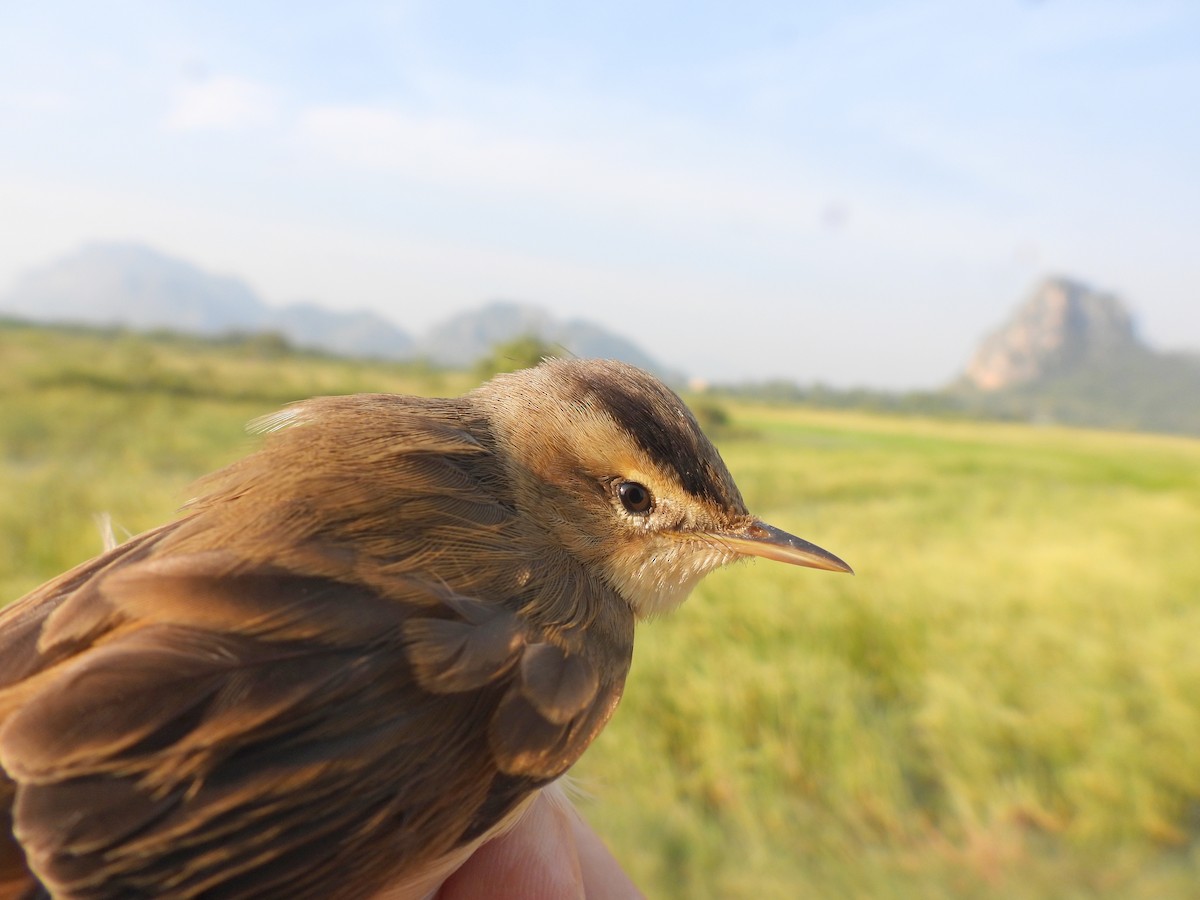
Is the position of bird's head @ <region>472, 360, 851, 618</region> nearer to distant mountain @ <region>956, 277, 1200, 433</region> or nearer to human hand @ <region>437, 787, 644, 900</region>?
human hand @ <region>437, 787, 644, 900</region>

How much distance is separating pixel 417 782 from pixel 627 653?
35cm

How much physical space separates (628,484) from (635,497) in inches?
0.9

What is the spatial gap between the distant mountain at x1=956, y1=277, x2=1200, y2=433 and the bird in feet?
93.4

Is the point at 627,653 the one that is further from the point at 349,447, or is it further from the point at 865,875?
the point at 865,875

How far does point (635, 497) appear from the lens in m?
1.24

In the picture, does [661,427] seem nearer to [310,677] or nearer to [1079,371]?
[310,677]

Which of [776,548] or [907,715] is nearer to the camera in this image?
[776,548]

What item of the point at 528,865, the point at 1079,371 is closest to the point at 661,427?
the point at 528,865

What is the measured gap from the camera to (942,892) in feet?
8.86

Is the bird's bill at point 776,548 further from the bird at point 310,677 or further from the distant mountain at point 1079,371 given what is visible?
the distant mountain at point 1079,371

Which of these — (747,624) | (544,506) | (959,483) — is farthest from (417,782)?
(959,483)

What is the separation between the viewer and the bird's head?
3.90 feet

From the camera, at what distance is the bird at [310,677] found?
73cm

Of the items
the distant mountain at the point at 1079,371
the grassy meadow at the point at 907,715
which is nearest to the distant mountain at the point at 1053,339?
the distant mountain at the point at 1079,371
